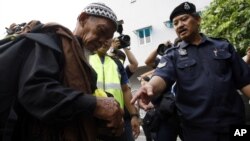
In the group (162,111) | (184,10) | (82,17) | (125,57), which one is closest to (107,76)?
(162,111)

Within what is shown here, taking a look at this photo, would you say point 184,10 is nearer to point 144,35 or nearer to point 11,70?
point 11,70

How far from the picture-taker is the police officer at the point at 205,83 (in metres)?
3.04

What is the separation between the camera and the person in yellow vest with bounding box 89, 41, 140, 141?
3.72 metres

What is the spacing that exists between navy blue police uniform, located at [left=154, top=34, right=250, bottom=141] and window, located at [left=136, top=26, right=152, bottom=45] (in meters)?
19.2

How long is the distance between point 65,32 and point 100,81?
180 cm

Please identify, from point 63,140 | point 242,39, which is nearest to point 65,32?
point 63,140

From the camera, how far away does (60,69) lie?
1.86 metres

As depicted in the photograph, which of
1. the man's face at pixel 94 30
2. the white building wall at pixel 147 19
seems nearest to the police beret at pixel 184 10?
the man's face at pixel 94 30

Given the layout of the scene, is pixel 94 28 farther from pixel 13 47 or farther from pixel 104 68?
pixel 104 68

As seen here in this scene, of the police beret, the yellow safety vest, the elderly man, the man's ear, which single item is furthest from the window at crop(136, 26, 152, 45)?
the elderly man

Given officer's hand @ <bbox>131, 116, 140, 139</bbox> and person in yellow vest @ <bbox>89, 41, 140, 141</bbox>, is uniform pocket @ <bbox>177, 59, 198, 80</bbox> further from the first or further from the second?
officer's hand @ <bbox>131, 116, 140, 139</bbox>

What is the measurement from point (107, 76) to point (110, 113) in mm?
1934

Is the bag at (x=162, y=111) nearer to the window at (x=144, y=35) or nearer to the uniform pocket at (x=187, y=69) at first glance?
the uniform pocket at (x=187, y=69)

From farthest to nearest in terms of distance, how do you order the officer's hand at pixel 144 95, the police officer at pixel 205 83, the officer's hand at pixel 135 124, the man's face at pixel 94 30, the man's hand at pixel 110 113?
the officer's hand at pixel 135 124, the police officer at pixel 205 83, the officer's hand at pixel 144 95, the man's face at pixel 94 30, the man's hand at pixel 110 113
